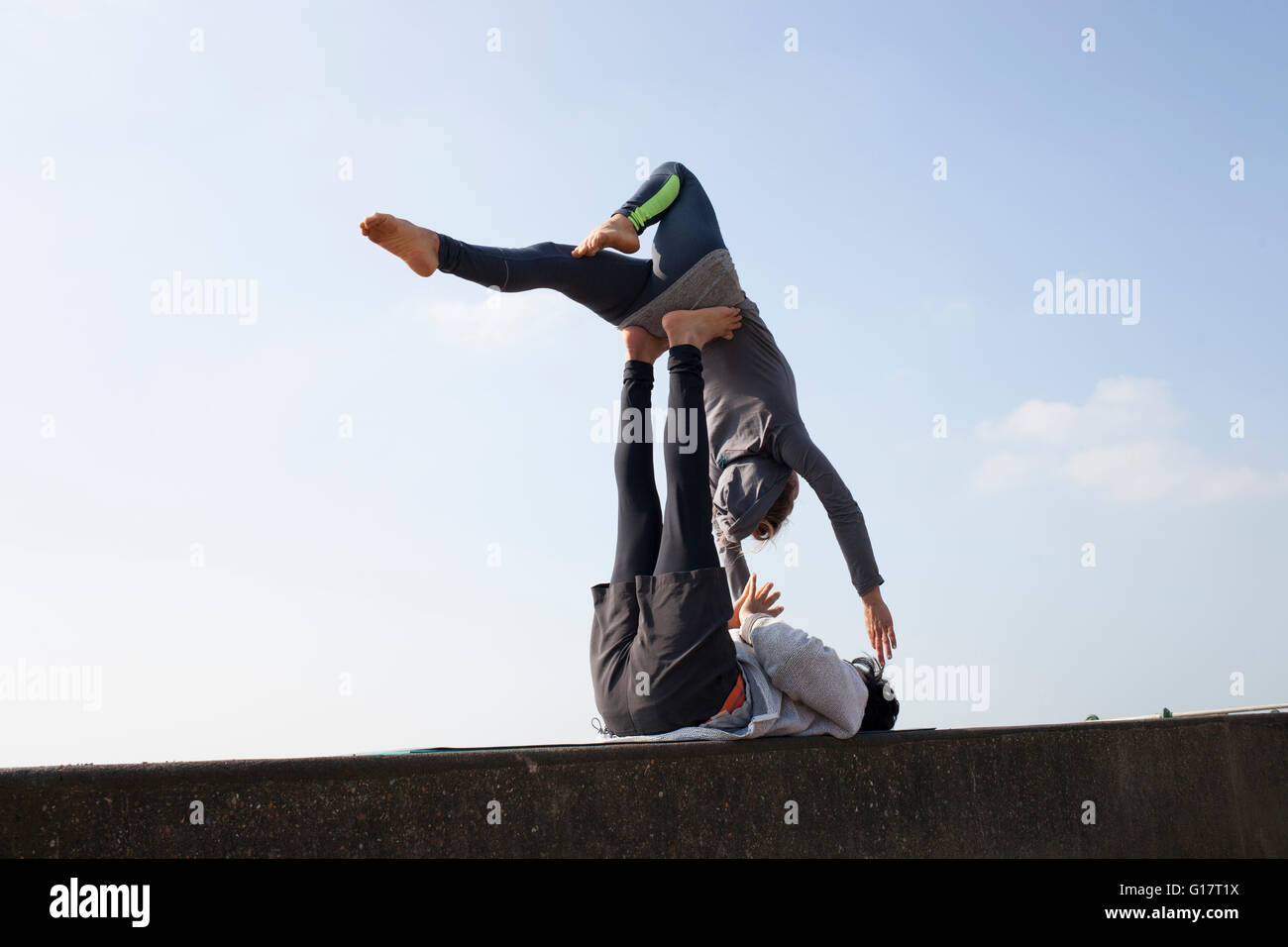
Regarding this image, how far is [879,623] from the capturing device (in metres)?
4.32

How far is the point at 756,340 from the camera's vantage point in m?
4.37

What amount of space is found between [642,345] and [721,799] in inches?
67.2

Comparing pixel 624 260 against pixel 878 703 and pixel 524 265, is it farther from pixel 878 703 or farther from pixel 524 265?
pixel 878 703

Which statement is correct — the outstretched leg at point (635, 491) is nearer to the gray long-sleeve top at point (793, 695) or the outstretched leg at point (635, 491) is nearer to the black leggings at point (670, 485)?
the black leggings at point (670, 485)

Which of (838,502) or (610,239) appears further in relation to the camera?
(838,502)

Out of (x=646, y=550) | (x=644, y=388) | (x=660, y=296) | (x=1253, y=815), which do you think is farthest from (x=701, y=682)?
(x=1253, y=815)

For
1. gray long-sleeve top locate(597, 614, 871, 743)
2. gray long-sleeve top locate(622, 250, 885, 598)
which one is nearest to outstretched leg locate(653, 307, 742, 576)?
gray long-sleeve top locate(597, 614, 871, 743)

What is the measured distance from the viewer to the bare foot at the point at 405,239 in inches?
130

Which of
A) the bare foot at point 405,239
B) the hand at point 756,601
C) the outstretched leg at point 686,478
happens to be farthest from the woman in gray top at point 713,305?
the hand at point 756,601

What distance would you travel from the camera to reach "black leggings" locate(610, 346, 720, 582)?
2.87 m

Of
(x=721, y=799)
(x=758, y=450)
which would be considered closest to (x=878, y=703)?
(x=721, y=799)
